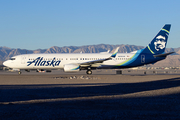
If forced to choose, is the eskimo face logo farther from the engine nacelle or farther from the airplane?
the engine nacelle

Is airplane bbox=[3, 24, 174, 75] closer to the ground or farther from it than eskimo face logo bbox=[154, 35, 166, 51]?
closer to the ground

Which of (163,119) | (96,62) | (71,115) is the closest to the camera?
(163,119)

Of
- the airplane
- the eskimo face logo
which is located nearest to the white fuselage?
the airplane

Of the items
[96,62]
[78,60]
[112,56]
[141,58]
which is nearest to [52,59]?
[78,60]

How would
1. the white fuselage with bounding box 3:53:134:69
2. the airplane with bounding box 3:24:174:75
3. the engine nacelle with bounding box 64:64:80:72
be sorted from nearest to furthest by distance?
the engine nacelle with bounding box 64:64:80:72 → the airplane with bounding box 3:24:174:75 → the white fuselage with bounding box 3:53:134:69

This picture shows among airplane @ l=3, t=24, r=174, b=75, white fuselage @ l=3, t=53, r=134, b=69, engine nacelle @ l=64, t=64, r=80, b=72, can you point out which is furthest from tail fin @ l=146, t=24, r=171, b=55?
engine nacelle @ l=64, t=64, r=80, b=72

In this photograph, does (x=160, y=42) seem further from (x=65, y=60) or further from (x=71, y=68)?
(x=65, y=60)

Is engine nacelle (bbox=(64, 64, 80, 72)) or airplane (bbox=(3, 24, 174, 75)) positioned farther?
airplane (bbox=(3, 24, 174, 75))

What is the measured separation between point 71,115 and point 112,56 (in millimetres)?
39786

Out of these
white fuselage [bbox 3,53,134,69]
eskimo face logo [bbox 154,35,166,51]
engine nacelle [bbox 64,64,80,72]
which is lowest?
engine nacelle [bbox 64,64,80,72]

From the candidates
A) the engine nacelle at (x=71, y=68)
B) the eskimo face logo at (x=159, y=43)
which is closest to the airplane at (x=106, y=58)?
the eskimo face logo at (x=159, y=43)

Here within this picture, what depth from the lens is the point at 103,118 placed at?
915 cm

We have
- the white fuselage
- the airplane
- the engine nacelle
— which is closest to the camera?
the engine nacelle

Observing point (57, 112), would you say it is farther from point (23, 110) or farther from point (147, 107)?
point (147, 107)
